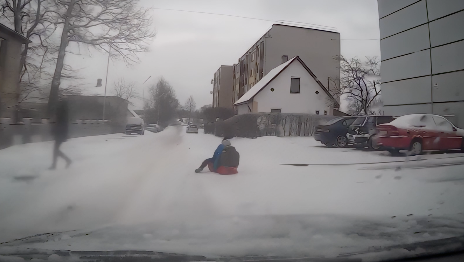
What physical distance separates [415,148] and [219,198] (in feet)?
9.66

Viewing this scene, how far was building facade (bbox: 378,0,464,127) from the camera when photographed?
148 inches

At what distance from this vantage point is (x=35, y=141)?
9.59ft

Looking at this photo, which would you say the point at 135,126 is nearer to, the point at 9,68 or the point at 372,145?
the point at 9,68

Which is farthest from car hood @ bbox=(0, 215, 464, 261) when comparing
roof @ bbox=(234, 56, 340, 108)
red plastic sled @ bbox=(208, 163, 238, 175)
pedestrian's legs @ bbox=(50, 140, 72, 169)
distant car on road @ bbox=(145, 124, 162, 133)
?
A: roof @ bbox=(234, 56, 340, 108)

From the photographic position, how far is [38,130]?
2.98 m

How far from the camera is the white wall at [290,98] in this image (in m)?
3.88

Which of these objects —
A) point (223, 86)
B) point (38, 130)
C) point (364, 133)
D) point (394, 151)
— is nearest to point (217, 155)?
point (223, 86)

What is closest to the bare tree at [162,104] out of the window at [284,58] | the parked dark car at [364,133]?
the window at [284,58]

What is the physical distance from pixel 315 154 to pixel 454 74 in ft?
7.52

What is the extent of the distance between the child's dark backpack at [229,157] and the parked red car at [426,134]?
2.28m

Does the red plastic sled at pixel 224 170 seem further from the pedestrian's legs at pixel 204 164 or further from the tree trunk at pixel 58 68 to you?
the tree trunk at pixel 58 68

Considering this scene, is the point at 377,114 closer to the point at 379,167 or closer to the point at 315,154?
the point at 379,167

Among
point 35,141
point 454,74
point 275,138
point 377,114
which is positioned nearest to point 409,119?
point 377,114

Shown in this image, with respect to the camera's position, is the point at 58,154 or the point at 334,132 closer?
the point at 58,154
